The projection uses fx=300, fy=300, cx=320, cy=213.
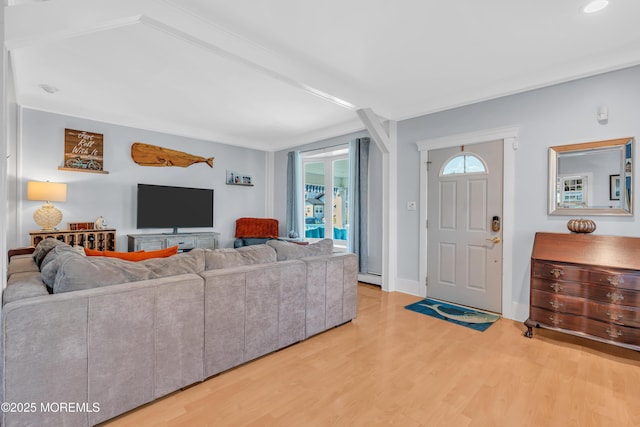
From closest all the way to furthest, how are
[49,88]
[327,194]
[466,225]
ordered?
[49,88] < [466,225] < [327,194]

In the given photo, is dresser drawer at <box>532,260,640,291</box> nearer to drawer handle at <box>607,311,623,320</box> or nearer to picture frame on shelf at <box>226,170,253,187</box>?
drawer handle at <box>607,311,623,320</box>

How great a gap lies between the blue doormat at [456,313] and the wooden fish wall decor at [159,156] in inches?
174

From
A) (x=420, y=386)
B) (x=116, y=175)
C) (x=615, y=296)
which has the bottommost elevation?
(x=420, y=386)

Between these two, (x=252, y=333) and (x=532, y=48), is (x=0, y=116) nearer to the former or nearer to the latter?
(x=252, y=333)

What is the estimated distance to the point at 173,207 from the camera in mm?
5176

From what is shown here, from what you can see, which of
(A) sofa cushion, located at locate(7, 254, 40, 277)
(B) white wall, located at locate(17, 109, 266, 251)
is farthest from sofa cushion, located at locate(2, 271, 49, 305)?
(B) white wall, located at locate(17, 109, 266, 251)

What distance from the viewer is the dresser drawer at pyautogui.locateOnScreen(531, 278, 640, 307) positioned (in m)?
2.41

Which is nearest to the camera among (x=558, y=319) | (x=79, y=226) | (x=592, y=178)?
(x=558, y=319)

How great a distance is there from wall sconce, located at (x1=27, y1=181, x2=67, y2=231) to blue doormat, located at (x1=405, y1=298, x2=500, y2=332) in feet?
15.5

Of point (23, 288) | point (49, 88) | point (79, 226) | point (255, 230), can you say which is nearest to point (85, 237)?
point (79, 226)

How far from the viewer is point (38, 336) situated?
1.45 meters

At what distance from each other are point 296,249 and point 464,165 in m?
2.48

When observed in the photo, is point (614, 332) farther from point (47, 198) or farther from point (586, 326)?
point (47, 198)

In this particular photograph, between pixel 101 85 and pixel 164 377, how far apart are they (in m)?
3.49
